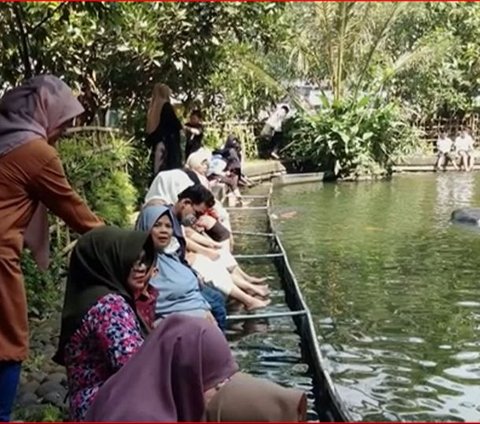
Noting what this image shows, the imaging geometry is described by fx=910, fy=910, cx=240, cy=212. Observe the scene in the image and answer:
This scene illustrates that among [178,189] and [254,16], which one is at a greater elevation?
[254,16]

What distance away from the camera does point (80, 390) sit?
112 inches

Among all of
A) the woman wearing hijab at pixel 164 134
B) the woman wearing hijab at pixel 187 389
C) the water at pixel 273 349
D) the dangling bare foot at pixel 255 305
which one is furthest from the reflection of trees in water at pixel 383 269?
the woman wearing hijab at pixel 187 389

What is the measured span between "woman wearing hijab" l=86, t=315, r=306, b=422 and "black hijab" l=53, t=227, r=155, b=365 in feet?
1.82

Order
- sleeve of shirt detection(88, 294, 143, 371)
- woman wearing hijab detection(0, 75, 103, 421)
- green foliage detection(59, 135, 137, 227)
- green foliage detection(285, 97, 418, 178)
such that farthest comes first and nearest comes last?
green foliage detection(285, 97, 418, 178), green foliage detection(59, 135, 137, 227), woman wearing hijab detection(0, 75, 103, 421), sleeve of shirt detection(88, 294, 143, 371)

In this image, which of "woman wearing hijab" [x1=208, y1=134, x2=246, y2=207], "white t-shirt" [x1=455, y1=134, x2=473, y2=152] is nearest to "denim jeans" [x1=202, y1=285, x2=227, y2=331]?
"woman wearing hijab" [x1=208, y1=134, x2=246, y2=207]


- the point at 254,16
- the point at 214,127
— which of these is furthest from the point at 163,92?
the point at 214,127

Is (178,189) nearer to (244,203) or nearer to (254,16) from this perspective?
(254,16)

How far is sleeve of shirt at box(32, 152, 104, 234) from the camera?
309 centimetres

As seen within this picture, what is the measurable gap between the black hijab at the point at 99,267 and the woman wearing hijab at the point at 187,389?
1.82 feet

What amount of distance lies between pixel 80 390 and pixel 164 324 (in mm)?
608

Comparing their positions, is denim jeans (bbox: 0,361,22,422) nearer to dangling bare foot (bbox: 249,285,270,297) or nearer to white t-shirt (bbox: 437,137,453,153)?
dangling bare foot (bbox: 249,285,270,297)

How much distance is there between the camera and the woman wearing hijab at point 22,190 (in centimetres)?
306

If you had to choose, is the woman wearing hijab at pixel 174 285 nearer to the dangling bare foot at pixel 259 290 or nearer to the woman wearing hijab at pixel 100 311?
the woman wearing hijab at pixel 100 311

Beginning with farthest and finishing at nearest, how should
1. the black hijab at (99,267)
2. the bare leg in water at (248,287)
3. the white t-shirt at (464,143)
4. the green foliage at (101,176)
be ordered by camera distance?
the white t-shirt at (464,143), the green foliage at (101,176), the bare leg in water at (248,287), the black hijab at (99,267)
